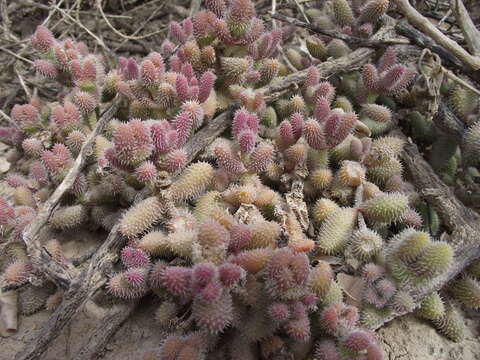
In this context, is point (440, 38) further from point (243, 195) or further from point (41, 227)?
point (41, 227)

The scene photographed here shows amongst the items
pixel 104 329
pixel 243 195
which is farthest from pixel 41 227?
pixel 243 195

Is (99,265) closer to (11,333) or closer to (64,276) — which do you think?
(64,276)

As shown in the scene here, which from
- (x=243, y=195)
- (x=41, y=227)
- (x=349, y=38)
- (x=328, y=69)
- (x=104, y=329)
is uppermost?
(x=349, y=38)

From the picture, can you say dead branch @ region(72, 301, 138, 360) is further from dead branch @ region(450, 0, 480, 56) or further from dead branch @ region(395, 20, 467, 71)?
dead branch @ region(450, 0, 480, 56)

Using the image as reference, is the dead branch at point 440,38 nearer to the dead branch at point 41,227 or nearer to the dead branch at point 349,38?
the dead branch at point 349,38

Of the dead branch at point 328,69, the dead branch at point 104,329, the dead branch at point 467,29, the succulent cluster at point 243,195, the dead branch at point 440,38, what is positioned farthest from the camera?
the dead branch at point 328,69

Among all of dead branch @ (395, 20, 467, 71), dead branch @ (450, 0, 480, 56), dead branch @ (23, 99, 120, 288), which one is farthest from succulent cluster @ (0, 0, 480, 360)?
dead branch @ (450, 0, 480, 56)

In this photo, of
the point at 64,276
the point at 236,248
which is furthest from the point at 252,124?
the point at 64,276

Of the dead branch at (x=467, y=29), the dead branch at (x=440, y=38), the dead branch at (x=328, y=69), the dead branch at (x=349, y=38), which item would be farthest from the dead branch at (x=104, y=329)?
the dead branch at (x=467, y=29)
